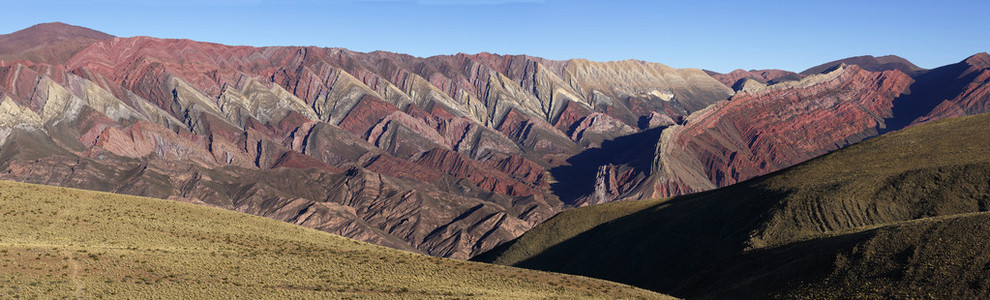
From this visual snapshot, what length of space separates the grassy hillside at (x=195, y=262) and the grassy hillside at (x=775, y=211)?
129ft

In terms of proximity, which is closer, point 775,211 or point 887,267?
point 887,267

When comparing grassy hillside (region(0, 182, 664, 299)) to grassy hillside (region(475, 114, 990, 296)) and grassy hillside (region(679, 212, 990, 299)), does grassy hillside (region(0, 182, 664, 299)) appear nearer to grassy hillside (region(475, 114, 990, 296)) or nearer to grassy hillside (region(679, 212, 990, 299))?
grassy hillside (region(679, 212, 990, 299))

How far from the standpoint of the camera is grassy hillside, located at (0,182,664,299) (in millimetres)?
57750

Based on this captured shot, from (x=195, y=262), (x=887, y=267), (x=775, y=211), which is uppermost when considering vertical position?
(x=195, y=262)

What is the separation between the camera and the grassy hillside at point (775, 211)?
10569cm

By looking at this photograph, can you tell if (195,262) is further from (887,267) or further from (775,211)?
(775,211)

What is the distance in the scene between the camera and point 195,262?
64.7m

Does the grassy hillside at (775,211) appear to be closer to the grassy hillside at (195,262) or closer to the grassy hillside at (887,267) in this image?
the grassy hillside at (887,267)

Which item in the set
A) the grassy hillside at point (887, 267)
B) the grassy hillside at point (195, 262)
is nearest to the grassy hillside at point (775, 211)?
the grassy hillside at point (887, 267)

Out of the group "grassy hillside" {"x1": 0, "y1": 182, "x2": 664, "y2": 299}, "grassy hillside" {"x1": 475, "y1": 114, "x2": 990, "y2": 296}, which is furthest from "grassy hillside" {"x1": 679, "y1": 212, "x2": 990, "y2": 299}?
"grassy hillside" {"x1": 475, "y1": 114, "x2": 990, "y2": 296}

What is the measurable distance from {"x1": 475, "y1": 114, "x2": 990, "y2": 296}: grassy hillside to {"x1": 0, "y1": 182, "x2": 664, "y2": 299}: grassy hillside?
3927cm

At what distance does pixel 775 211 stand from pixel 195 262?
264 ft

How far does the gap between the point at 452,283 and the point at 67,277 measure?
2905 cm

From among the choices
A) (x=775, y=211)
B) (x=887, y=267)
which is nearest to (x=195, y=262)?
(x=887, y=267)
